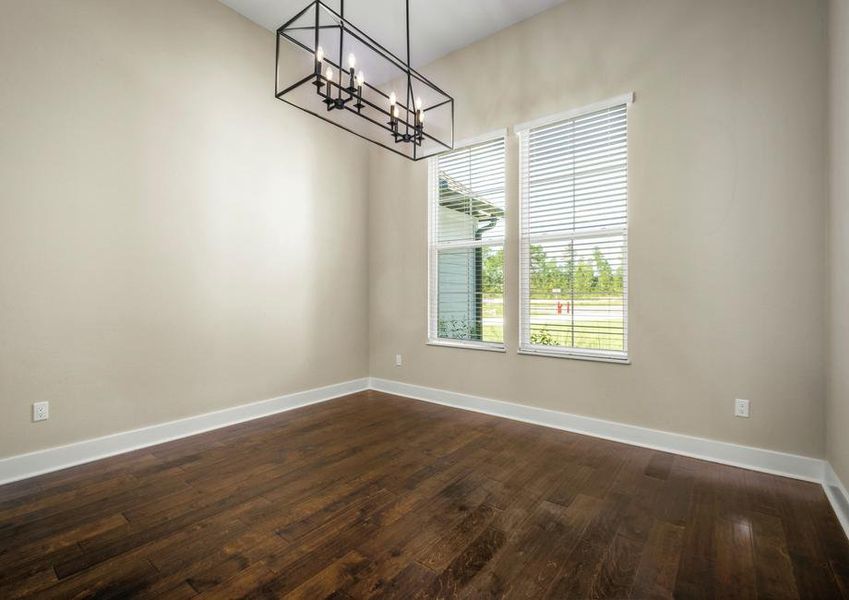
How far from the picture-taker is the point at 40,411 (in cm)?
254

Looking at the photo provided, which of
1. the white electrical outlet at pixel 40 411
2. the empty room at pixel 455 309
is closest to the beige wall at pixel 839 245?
the empty room at pixel 455 309

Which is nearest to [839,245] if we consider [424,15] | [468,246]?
[468,246]

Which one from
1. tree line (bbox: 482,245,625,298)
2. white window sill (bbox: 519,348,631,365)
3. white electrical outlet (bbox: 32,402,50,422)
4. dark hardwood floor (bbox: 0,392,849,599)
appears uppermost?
tree line (bbox: 482,245,625,298)

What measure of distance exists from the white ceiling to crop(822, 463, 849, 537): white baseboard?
12.7ft

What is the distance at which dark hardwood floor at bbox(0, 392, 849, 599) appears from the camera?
1.57m

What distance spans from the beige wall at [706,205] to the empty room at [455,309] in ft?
0.06

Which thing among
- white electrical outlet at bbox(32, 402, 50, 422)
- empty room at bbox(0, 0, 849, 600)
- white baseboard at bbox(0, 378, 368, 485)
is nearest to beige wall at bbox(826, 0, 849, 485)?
empty room at bbox(0, 0, 849, 600)

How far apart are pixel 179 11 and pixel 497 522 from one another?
4.27m

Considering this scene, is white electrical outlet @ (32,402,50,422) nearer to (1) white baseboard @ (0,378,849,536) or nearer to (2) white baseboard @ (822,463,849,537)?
(1) white baseboard @ (0,378,849,536)

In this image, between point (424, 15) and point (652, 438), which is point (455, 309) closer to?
point (652, 438)

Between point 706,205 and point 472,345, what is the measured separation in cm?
222

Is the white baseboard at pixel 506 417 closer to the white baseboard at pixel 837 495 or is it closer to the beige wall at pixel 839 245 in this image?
the white baseboard at pixel 837 495

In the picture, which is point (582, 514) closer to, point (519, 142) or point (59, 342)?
point (519, 142)

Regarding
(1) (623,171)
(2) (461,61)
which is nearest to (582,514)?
(1) (623,171)
